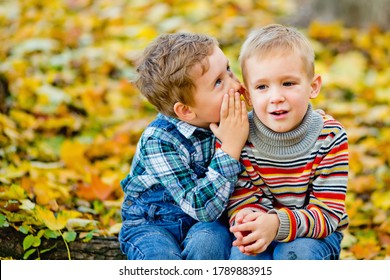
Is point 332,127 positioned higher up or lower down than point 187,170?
higher up

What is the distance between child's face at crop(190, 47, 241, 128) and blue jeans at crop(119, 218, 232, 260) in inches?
18.7

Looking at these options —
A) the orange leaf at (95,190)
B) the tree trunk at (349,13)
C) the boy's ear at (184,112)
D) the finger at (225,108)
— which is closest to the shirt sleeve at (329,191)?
the finger at (225,108)

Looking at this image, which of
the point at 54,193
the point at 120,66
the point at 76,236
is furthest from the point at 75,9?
the point at 76,236

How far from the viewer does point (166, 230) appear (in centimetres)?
259

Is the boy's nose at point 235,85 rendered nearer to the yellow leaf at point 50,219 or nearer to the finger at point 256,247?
the finger at point 256,247

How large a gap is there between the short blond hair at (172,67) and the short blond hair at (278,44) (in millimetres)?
174

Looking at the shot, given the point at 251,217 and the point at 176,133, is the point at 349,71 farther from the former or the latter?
the point at 251,217

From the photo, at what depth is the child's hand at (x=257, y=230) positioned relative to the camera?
7.51 feet

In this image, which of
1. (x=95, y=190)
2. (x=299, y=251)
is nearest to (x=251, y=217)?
(x=299, y=251)

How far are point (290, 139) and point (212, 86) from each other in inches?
15.1

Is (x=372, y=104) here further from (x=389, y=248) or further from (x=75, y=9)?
(x=75, y=9)

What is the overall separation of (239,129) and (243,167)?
0.52 ft

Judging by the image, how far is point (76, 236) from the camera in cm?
281

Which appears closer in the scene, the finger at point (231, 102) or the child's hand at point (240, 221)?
the child's hand at point (240, 221)
